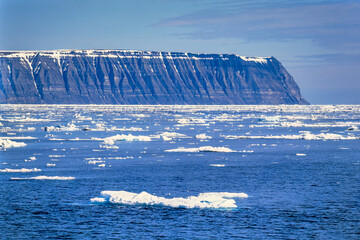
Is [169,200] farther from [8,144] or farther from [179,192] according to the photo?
[8,144]

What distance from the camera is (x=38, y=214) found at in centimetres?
2592

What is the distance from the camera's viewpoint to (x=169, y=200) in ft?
91.0

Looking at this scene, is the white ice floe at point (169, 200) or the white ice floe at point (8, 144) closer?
the white ice floe at point (169, 200)

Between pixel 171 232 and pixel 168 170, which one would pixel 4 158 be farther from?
pixel 171 232

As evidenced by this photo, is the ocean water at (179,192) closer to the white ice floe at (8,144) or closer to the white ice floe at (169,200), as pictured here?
the white ice floe at (169,200)

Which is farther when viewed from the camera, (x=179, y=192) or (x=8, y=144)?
(x=8, y=144)

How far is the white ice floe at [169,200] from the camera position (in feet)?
89.1

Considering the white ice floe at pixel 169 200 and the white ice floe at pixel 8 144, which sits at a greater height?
the white ice floe at pixel 8 144

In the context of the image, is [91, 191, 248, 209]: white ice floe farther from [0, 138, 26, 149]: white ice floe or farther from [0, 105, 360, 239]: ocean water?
[0, 138, 26, 149]: white ice floe

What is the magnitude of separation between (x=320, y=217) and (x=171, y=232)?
636 cm

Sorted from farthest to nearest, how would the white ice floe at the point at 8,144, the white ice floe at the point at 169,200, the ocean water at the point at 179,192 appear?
the white ice floe at the point at 8,144 < the white ice floe at the point at 169,200 < the ocean water at the point at 179,192

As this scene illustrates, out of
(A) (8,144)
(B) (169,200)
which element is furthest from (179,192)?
(A) (8,144)

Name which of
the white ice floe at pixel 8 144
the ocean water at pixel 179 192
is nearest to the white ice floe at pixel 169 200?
the ocean water at pixel 179 192

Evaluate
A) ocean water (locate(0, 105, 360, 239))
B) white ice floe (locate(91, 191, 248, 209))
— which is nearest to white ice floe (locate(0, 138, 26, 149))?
ocean water (locate(0, 105, 360, 239))
